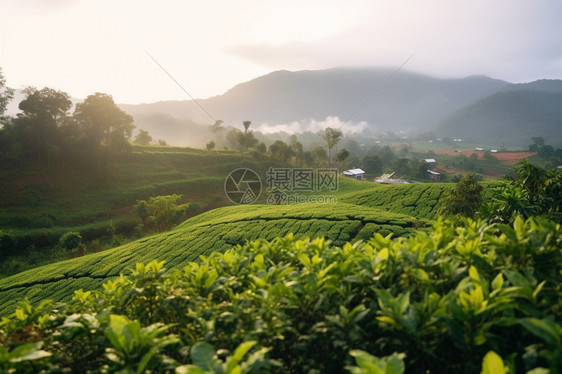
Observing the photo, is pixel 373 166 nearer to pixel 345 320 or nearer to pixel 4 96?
pixel 4 96

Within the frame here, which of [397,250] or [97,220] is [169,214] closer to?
[97,220]

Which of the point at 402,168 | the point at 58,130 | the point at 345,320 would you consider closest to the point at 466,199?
the point at 345,320

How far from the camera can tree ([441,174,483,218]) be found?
13047mm

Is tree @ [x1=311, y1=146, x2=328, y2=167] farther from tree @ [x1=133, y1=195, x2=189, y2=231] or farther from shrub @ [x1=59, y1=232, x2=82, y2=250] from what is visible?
shrub @ [x1=59, y1=232, x2=82, y2=250]

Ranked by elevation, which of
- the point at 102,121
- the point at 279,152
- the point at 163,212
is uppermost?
the point at 102,121

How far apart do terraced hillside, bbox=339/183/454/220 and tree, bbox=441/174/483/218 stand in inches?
187

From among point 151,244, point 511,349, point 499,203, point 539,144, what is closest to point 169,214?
point 151,244

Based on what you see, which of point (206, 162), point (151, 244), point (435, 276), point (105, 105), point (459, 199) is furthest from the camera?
point (206, 162)

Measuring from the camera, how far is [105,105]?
40.9 m

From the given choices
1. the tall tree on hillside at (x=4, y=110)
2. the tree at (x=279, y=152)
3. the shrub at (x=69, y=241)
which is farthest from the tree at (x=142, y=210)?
the tree at (x=279, y=152)

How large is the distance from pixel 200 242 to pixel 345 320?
14772 millimetres

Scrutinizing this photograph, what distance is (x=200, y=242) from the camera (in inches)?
623

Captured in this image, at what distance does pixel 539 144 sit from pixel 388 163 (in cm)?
5979

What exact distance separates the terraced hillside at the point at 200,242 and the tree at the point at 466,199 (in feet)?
5.64
